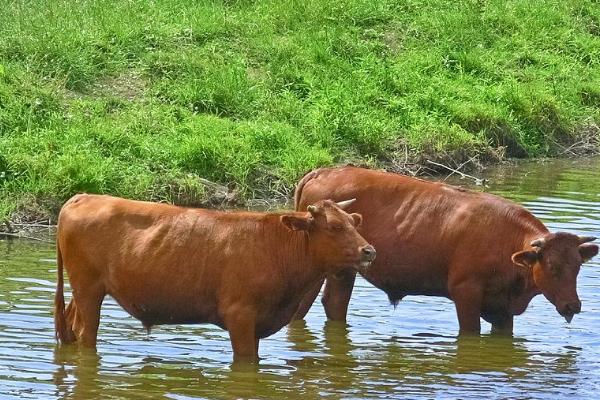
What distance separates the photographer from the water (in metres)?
9.35

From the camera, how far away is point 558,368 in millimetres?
10219

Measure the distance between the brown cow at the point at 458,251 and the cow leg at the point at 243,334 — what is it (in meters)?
1.32

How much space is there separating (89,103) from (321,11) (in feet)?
19.8

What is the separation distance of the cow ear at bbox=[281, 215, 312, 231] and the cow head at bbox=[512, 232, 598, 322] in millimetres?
1815

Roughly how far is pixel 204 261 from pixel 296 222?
70 centimetres

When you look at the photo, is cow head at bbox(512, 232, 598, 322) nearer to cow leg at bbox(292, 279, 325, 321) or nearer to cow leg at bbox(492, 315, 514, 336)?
cow leg at bbox(492, 315, 514, 336)

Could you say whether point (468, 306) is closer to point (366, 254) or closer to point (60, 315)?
point (366, 254)

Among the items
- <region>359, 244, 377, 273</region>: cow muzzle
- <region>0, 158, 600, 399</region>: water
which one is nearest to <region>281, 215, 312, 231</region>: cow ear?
<region>359, 244, 377, 273</region>: cow muzzle

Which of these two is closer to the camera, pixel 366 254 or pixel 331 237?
pixel 366 254

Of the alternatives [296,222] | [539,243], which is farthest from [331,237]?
[539,243]

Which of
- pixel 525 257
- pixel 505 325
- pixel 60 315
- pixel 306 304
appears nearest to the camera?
pixel 60 315

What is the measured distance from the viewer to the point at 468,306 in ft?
36.1

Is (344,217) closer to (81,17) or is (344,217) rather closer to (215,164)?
(215,164)

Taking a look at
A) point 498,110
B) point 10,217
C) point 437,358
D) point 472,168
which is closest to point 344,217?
point 437,358
